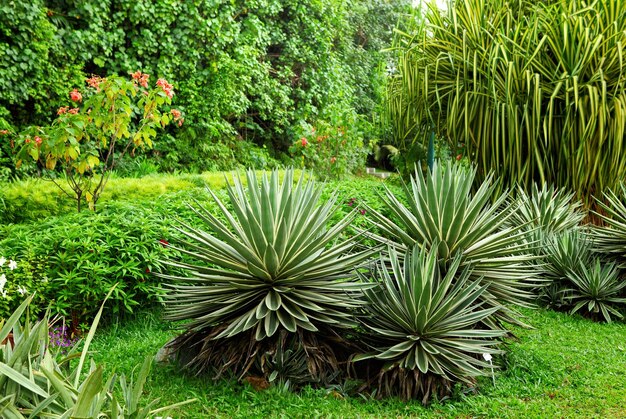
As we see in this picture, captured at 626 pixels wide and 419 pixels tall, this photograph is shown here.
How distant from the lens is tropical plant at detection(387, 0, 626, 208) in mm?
6719

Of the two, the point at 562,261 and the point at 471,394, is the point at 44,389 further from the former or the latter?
the point at 562,261

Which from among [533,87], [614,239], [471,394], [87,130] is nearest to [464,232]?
[471,394]

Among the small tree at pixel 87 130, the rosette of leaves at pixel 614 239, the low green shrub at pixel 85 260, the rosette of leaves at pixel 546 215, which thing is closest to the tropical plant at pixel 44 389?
the low green shrub at pixel 85 260

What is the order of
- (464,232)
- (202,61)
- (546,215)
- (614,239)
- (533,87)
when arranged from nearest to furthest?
1. (464,232)
2. (614,239)
3. (546,215)
4. (533,87)
5. (202,61)

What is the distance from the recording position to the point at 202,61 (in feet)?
36.4

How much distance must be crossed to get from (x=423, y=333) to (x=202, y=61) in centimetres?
876

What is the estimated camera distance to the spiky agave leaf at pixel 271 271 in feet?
11.5

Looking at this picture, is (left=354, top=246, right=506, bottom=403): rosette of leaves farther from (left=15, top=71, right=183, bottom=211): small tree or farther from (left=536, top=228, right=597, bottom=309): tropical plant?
(left=15, top=71, right=183, bottom=211): small tree

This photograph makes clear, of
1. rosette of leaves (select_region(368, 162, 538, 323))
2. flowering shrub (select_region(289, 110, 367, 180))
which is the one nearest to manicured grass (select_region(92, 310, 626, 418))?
rosette of leaves (select_region(368, 162, 538, 323))

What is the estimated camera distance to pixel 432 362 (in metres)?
3.42

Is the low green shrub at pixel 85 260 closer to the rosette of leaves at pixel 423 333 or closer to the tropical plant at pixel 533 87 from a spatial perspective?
the rosette of leaves at pixel 423 333

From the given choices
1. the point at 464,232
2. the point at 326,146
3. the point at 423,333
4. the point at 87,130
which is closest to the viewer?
the point at 423,333

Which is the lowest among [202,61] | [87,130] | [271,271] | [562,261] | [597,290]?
[597,290]

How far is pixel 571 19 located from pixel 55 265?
5915mm
